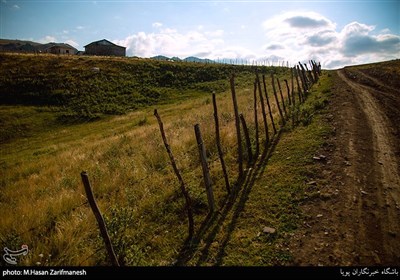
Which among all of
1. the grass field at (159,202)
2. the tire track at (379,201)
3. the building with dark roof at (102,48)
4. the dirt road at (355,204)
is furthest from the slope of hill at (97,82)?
the tire track at (379,201)

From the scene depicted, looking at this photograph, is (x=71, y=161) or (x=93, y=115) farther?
(x=93, y=115)

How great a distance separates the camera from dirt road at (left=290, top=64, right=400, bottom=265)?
505 centimetres

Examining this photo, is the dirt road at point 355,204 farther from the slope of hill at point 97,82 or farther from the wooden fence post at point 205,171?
the slope of hill at point 97,82

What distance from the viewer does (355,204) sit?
6406 millimetres

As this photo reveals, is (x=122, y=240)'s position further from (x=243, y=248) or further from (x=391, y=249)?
(x=391, y=249)

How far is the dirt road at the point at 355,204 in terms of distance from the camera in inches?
199

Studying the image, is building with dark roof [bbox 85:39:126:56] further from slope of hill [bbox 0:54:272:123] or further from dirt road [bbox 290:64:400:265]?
dirt road [bbox 290:64:400:265]

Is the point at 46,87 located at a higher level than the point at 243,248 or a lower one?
higher

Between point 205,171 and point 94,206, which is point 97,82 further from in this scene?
point 94,206

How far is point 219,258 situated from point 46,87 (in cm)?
4346

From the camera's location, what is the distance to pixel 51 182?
Result: 35.9 ft

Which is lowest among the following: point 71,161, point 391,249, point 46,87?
point 71,161

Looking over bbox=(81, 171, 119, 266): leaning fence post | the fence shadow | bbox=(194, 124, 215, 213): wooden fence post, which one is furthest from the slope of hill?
bbox=(81, 171, 119, 266): leaning fence post

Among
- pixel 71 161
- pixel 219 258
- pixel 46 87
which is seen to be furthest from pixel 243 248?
pixel 46 87
